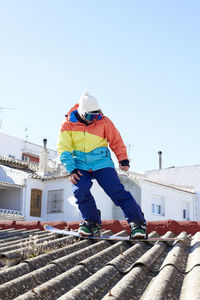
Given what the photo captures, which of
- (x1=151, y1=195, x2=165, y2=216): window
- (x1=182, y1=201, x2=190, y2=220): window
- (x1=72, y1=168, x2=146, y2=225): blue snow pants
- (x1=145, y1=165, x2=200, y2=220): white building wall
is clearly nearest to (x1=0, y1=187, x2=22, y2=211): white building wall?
(x1=151, y1=195, x2=165, y2=216): window

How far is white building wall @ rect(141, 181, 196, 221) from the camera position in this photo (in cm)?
2469

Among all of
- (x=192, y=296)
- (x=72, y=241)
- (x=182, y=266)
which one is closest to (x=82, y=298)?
(x=192, y=296)

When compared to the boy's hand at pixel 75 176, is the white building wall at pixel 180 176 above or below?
above

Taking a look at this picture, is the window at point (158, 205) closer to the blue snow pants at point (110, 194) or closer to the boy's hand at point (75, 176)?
the blue snow pants at point (110, 194)

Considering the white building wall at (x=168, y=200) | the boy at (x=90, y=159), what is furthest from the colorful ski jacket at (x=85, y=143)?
the white building wall at (x=168, y=200)

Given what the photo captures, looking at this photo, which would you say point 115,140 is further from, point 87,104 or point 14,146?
point 14,146

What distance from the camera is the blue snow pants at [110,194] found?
4.46 meters

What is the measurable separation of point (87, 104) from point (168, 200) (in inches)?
873

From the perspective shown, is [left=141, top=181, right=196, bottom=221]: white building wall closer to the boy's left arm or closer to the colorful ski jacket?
the boy's left arm

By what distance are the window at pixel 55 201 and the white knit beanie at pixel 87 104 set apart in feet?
67.2

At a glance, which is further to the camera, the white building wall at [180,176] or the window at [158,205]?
the white building wall at [180,176]

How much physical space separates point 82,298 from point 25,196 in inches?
918

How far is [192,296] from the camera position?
208cm

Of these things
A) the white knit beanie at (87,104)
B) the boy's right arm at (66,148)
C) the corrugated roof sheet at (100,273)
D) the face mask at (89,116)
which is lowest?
the corrugated roof sheet at (100,273)
